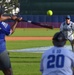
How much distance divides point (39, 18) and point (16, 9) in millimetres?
42828

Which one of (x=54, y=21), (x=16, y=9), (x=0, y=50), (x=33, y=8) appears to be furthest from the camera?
(x=16, y=9)

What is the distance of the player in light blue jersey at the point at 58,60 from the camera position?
5.45 m

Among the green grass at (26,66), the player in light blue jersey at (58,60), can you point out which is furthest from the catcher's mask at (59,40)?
the green grass at (26,66)

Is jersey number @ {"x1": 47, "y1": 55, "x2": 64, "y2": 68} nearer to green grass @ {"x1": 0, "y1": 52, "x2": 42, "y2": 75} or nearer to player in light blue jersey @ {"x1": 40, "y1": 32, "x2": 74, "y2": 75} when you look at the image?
player in light blue jersey @ {"x1": 40, "y1": 32, "x2": 74, "y2": 75}

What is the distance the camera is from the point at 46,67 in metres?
5.52

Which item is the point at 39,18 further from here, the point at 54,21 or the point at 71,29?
the point at 71,29

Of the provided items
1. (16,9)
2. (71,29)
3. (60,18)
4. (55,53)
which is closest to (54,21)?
(60,18)

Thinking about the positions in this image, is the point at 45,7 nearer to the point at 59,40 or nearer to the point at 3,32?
the point at 3,32

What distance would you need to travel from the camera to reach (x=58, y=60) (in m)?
5.44

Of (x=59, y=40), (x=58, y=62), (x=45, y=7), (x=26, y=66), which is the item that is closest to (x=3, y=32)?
(x=59, y=40)

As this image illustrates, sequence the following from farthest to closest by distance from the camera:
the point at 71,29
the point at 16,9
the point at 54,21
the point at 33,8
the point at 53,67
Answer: the point at 16,9
the point at 33,8
the point at 54,21
the point at 71,29
the point at 53,67

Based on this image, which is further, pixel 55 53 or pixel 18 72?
pixel 18 72

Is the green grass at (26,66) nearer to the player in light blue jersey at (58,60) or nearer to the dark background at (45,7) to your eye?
the player in light blue jersey at (58,60)

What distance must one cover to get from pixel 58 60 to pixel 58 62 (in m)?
0.03
